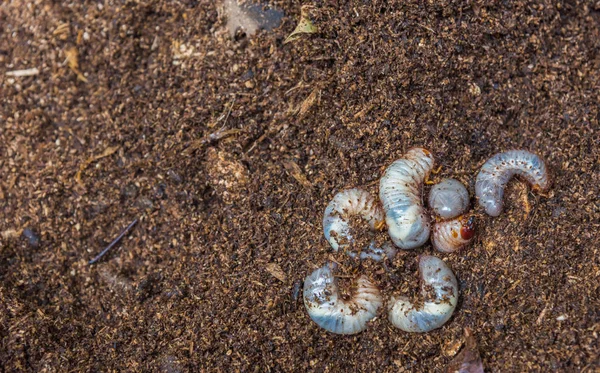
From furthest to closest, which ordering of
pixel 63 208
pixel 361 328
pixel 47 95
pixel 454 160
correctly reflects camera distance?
pixel 47 95
pixel 63 208
pixel 454 160
pixel 361 328

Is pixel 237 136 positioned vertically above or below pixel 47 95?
below

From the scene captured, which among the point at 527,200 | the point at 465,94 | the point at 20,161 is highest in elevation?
the point at 20,161

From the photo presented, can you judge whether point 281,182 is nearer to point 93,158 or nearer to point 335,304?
point 335,304

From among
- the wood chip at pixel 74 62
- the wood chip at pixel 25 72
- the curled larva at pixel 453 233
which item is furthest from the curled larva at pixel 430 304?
the wood chip at pixel 25 72

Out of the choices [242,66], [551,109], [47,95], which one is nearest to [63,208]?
[47,95]

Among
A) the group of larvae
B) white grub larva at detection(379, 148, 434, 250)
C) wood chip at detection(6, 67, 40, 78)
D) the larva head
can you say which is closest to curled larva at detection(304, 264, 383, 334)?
the group of larvae

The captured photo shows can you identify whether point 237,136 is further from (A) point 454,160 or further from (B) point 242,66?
(A) point 454,160
